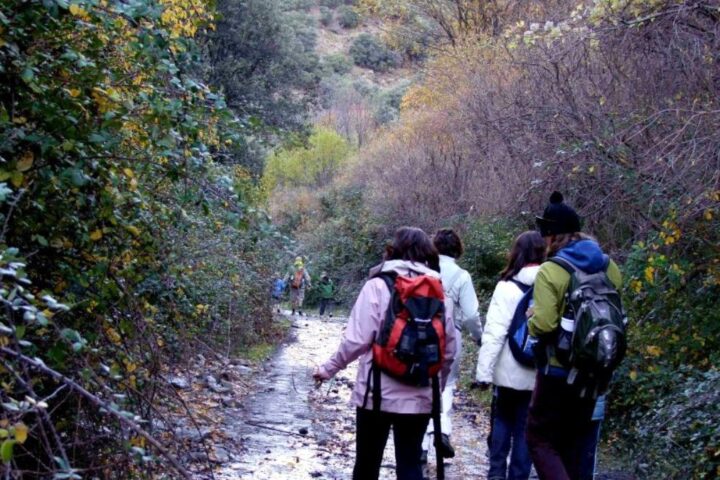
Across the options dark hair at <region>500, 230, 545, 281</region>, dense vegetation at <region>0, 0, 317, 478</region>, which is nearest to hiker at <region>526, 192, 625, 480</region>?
dark hair at <region>500, 230, 545, 281</region>

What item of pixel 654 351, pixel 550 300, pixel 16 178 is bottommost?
pixel 654 351

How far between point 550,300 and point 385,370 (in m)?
1.15

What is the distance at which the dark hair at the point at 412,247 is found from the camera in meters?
6.11

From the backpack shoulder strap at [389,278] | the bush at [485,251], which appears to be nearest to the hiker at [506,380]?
the backpack shoulder strap at [389,278]

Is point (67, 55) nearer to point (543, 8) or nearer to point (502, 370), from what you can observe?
point (502, 370)

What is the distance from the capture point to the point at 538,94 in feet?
48.5

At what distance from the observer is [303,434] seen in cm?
1033

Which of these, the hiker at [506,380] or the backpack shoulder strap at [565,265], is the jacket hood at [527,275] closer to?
the hiker at [506,380]

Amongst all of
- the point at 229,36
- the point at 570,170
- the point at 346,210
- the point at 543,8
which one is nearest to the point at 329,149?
the point at 346,210

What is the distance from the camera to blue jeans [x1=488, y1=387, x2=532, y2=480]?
7191mm

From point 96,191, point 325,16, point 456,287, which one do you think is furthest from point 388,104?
point 96,191

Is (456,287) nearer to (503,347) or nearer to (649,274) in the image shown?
(503,347)

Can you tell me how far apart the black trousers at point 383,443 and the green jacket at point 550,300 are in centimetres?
92

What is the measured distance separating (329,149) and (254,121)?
50.3 metres
